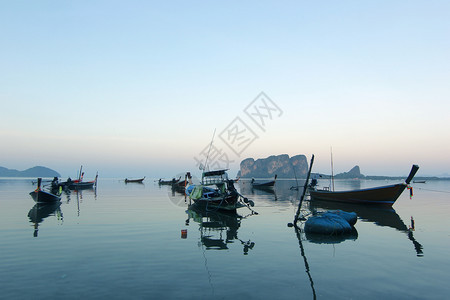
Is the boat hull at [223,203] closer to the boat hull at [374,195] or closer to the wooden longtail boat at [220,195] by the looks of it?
the wooden longtail boat at [220,195]

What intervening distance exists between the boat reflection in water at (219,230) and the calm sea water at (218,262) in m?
0.09

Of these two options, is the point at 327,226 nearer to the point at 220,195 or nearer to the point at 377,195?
the point at 220,195

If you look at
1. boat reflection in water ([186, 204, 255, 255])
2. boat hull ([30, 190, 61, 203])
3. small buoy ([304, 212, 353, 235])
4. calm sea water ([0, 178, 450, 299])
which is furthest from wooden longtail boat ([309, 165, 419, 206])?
boat hull ([30, 190, 61, 203])

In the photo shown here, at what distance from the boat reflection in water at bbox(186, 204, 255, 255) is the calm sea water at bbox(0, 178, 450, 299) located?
Result: 0.09 meters

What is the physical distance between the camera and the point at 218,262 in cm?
1445

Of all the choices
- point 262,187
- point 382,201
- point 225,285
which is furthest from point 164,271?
point 262,187

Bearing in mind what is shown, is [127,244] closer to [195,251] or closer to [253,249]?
[195,251]

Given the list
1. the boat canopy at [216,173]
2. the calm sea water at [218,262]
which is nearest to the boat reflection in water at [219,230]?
the calm sea water at [218,262]

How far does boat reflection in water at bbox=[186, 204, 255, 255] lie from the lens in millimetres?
18312

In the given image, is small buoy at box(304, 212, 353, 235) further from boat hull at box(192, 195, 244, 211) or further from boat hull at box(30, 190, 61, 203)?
boat hull at box(30, 190, 61, 203)

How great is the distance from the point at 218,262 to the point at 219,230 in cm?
921

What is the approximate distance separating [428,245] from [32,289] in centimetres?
2131

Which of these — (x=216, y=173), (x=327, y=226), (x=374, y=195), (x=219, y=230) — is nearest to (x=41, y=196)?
(x=216, y=173)

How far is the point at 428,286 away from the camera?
11398 millimetres
